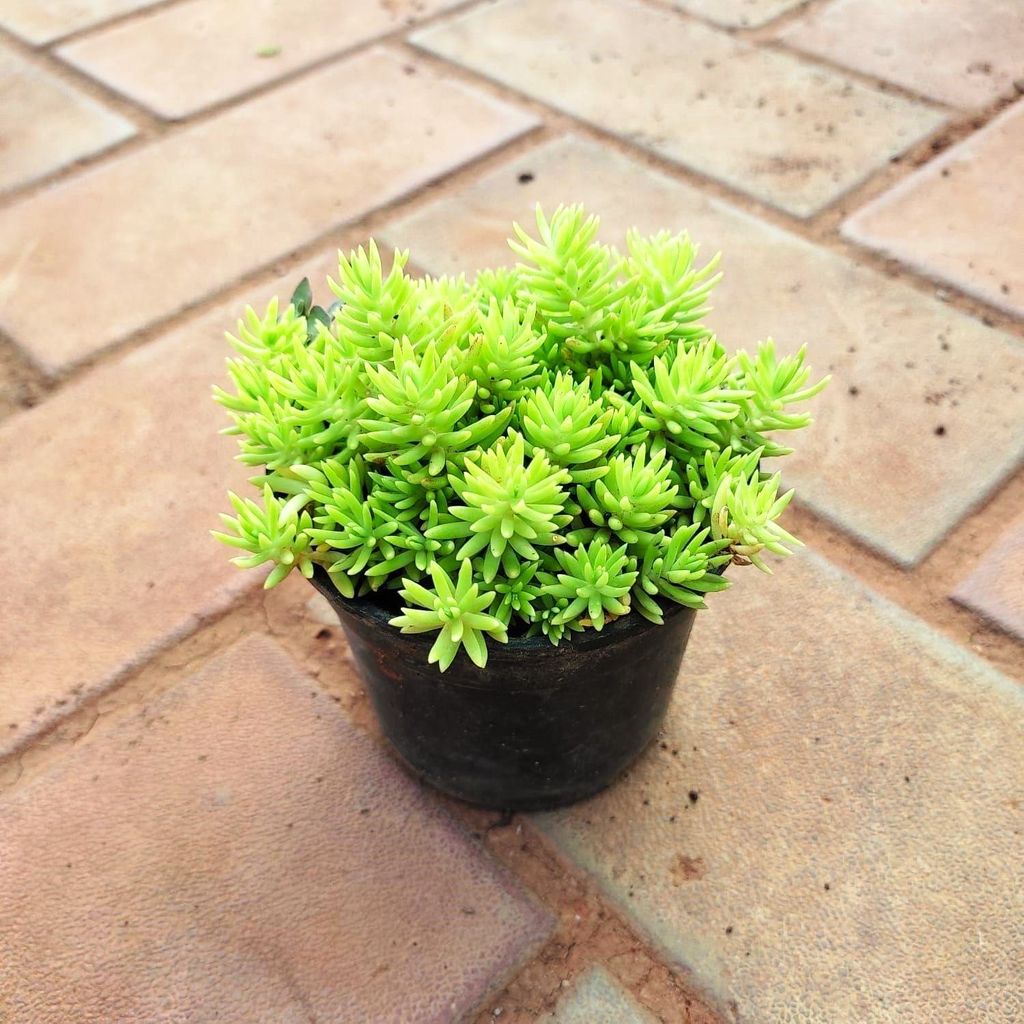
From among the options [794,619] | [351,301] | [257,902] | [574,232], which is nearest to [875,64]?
[794,619]

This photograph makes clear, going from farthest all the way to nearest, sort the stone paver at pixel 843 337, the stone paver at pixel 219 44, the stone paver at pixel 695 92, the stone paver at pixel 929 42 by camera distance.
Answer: the stone paver at pixel 219 44, the stone paver at pixel 929 42, the stone paver at pixel 695 92, the stone paver at pixel 843 337

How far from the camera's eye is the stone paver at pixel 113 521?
168cm

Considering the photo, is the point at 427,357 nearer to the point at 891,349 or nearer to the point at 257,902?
the point at 257,902

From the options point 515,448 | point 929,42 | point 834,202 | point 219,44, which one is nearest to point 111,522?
point 515,448

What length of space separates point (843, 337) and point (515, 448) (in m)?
1.32

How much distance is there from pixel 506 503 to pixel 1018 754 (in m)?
0.97

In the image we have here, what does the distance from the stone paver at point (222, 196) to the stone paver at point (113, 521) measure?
0.61ft

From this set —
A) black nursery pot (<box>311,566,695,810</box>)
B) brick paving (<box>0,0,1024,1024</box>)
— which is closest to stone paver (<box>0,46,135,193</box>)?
brick paving (<box>0,0,1024,1024</box>)

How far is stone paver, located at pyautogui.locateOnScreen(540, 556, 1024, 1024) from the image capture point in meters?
1.32

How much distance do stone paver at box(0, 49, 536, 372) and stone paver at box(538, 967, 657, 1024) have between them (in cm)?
163

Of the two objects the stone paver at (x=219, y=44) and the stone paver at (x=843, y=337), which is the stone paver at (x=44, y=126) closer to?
the stone paver at (x=219, y=44)

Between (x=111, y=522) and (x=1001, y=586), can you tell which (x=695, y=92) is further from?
(x=111, y=522)

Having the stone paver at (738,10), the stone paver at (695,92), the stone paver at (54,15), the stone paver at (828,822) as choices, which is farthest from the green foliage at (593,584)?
the stone paver at (54,15)

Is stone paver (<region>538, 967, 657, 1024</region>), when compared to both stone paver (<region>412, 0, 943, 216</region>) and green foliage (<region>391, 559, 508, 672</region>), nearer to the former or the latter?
green foliage (<region>391, 559, 508, 672</region>)
